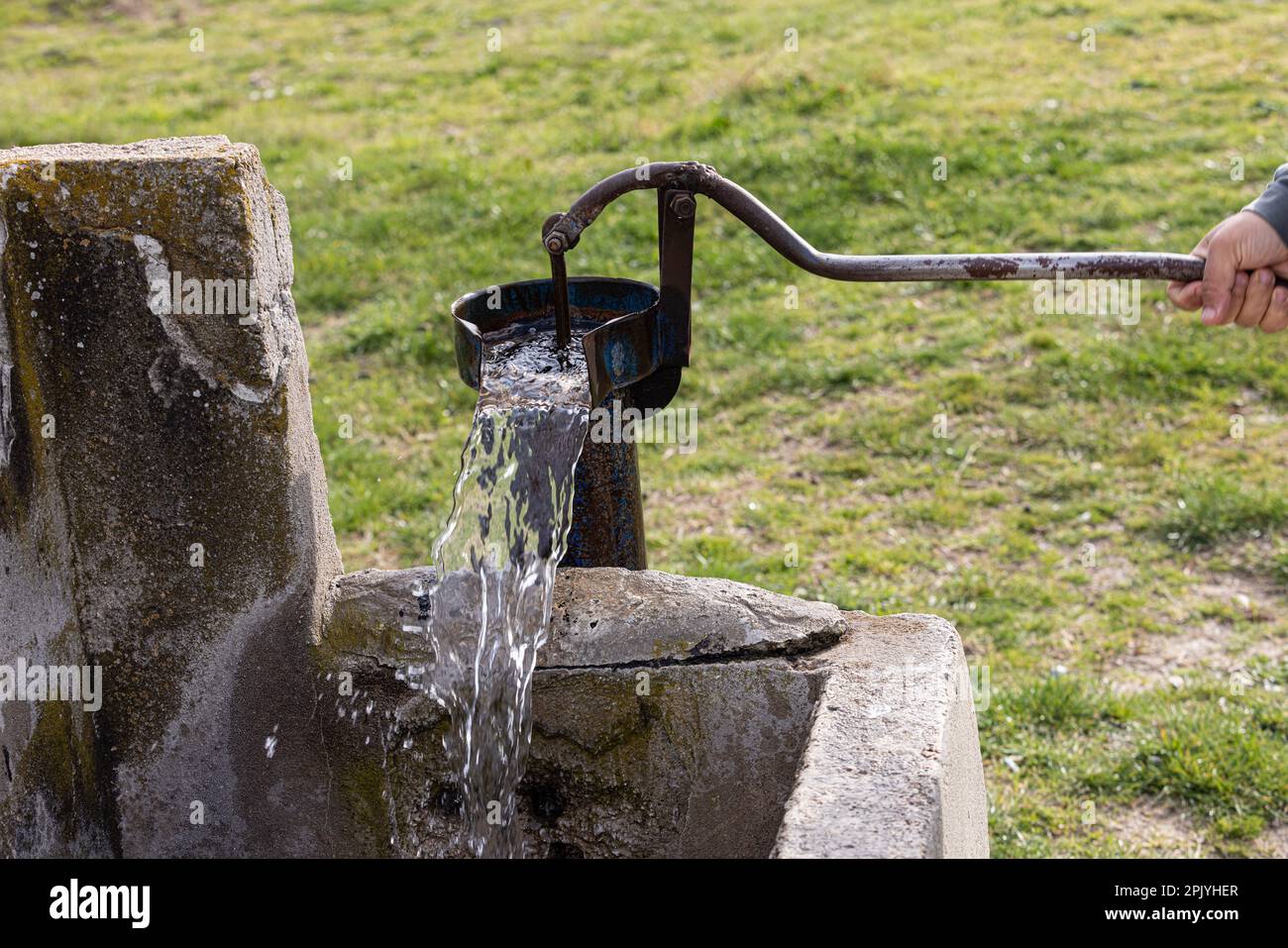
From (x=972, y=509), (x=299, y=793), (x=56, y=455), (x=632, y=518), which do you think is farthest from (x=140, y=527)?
(x=972, y=509)

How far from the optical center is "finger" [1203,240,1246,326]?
230 centimetres

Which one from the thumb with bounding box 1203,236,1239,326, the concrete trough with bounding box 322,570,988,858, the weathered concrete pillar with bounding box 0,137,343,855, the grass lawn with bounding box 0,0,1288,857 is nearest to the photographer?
the weathered concrete pillar with bounding box 0,137,343,855

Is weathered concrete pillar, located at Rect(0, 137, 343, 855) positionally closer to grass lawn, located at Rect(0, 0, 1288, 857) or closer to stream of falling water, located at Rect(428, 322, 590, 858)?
stream of falling water, located at Rect(428, 322, 590, 858)

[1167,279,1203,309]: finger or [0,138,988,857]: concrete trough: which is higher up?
[1167,279,1203,309]: finger

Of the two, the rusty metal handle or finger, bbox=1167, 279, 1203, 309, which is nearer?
the rusty metal handle

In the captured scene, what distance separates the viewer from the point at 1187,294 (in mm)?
2406

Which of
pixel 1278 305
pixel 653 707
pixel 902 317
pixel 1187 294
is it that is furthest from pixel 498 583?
pixel 902 317

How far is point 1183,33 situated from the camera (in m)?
8.30

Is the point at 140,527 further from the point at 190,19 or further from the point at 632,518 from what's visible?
the point at 190,19

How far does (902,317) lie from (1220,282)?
3.33 metres

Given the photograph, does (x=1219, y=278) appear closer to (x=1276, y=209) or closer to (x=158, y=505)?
(x=1276, y=209)

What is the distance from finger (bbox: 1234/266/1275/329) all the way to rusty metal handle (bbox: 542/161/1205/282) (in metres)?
0.20

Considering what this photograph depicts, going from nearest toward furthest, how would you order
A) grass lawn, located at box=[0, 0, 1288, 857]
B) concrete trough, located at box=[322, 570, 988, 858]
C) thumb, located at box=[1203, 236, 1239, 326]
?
concrete trough, located at box=[322, 570, 988, 858], thumb, located at box=[1203, 236, 1239, 326], grass lawn, located at box=[0, 0, 1288, 857]

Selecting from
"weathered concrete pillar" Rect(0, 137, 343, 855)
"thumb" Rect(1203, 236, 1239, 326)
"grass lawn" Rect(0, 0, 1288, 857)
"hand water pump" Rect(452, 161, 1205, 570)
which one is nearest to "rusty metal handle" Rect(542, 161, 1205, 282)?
"hand water pump" Rect(452, 161, 1205, 570)
